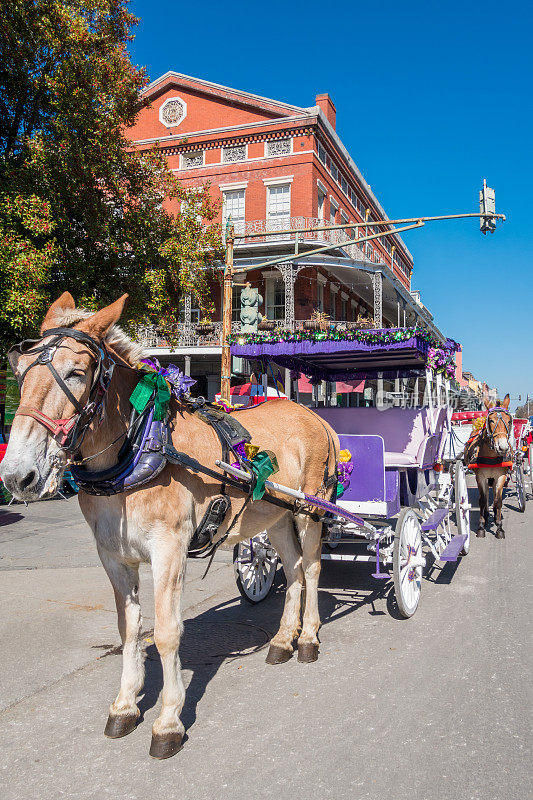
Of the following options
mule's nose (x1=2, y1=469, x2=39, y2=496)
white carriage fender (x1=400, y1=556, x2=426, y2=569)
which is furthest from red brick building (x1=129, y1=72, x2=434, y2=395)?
mule's nose (x1=2, y1=469, x2=39, y2=496)

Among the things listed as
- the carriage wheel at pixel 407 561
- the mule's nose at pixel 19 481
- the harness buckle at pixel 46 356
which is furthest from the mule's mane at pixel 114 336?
the carriage wheel at pixel 407 561

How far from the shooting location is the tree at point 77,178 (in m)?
9.99

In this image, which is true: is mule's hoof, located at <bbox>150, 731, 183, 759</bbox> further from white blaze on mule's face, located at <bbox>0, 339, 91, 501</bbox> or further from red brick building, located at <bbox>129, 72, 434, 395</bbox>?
red brick building, located at <bbox>129, 72, 434, 395</bbox>

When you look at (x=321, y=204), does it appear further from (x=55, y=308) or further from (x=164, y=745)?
(x=164, y=745)

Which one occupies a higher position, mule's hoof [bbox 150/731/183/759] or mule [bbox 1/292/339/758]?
mule [bbox 1/292/339/758]

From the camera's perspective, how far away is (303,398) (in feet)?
32.2

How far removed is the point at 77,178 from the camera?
10.8 meters

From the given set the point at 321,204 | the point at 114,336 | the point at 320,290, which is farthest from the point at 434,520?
the point at 321,204

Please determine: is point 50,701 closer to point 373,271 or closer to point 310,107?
point 373,271

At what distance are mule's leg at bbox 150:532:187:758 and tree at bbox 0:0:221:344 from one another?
7.74m

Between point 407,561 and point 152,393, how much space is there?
3.44m

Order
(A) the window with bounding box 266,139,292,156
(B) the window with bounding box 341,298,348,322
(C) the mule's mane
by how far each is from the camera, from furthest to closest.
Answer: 1. (B) the window with bounding box 341,298,348,322
2. (A) the window with bounding box 266,139,292,156
3. (C) the mule's mane

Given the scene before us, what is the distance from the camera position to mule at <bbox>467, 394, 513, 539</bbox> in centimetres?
959

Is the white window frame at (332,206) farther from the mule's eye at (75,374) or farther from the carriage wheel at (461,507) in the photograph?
the mule's eye at (75,374)
